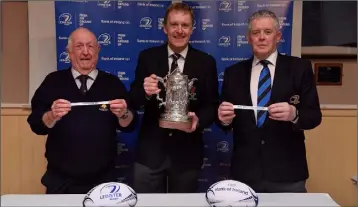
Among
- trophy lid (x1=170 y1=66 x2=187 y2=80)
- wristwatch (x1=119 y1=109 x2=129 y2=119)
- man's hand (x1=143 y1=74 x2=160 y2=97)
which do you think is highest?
trophy lid (x1=170 y1=66 x2=187 y2=80)

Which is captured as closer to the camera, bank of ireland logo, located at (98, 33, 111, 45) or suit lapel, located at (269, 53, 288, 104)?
suit lapel, located at (269, 53, 288, 104)

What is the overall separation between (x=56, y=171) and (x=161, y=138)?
59cm

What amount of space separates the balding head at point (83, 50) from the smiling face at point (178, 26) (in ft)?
1.35

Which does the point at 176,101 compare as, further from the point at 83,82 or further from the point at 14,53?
the point at 14,53

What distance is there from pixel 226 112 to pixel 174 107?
307mm

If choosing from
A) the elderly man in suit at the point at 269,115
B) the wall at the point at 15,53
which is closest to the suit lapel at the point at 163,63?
the elderly man in suit at the point at 269,115

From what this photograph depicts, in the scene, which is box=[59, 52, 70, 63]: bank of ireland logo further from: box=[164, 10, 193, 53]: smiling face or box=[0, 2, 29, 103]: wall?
box=[164, 10, 193, 53]: smiling face

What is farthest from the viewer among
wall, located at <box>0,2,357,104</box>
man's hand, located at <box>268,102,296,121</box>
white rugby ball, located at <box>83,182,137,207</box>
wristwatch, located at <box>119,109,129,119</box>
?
wall, located at <box>0,2,357,104</box>

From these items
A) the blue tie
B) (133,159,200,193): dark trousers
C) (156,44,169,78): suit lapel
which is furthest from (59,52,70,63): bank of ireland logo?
the blue tie

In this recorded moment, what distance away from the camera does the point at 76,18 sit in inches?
122

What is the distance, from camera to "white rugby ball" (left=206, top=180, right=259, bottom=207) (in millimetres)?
1628

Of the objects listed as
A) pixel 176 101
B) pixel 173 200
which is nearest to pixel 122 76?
pixel 176 101

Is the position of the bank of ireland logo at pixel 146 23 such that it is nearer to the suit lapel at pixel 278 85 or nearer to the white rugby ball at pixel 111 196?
the suit lapel at pixel 278 85

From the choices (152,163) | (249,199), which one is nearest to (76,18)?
(152,163)
